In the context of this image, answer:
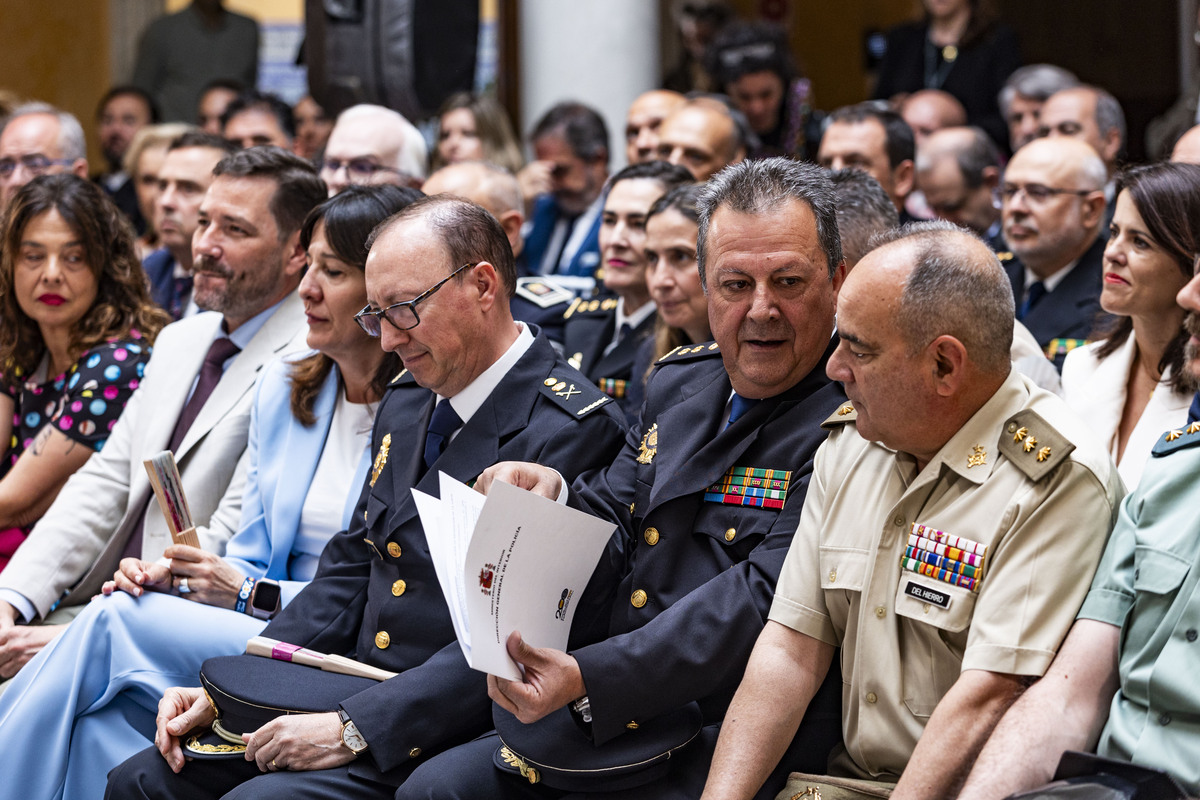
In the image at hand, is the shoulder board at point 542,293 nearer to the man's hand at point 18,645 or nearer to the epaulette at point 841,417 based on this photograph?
the man's hand at point 18,645

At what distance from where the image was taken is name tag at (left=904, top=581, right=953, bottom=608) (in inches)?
78.3

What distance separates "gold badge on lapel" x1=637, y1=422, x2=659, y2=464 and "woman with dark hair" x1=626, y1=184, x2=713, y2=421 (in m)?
1.03

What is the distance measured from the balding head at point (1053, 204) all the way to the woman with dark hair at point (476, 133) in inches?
98.6

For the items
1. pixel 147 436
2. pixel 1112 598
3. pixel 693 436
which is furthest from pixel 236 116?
pixel 1112 598

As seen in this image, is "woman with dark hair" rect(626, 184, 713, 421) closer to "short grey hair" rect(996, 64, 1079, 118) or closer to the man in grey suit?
the man in grey suit

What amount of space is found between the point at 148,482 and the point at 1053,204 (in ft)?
9.96

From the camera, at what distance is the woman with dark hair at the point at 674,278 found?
3711 millimetres

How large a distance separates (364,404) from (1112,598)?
1.94 m

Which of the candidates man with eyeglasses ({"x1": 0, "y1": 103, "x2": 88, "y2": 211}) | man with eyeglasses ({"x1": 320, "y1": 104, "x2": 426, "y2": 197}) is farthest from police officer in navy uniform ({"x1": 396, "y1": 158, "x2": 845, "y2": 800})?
man with eyeglasses ({"x1": 0, "y1": 103, "x2": 88, "y2": 211})

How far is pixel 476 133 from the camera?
20.1 ft

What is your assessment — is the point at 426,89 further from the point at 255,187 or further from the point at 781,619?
the point at 781,619

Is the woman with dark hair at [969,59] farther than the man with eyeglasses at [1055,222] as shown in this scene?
Yes

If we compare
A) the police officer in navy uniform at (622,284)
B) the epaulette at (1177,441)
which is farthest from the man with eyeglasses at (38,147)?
the epaulette at (1177,441)

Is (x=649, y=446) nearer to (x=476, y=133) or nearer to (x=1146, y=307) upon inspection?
(x=1146, y=307)
